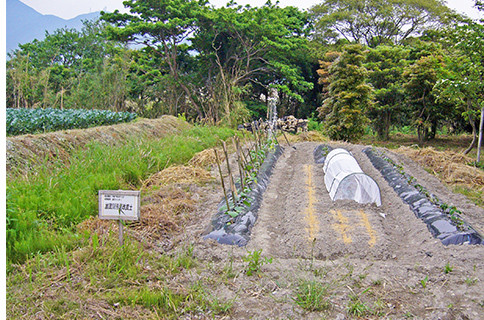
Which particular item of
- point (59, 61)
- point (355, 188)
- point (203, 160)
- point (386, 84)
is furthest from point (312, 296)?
point (59, 61)

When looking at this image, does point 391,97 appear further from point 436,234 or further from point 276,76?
point 436,234

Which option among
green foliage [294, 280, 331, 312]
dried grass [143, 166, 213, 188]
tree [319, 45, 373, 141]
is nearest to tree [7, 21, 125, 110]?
tree [319, 45, 373, 141]

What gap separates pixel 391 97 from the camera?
48.5 feet

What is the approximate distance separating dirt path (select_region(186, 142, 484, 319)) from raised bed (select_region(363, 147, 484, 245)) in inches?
4.1

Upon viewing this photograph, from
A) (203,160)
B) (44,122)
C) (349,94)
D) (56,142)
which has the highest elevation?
(349,94)

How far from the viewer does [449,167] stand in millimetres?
6727

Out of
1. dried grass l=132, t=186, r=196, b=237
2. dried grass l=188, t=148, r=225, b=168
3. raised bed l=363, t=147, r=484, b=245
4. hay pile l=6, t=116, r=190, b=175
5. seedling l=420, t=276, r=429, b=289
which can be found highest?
hay pile l=6, t=116, r=190, b=175

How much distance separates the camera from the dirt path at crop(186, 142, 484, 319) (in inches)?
90.2

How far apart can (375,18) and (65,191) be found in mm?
17505

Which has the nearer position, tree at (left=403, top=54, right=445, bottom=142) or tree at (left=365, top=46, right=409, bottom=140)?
tree at (left=403, top=54, right=445, bottom=142)

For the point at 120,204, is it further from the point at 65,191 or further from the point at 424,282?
the point at 424,282

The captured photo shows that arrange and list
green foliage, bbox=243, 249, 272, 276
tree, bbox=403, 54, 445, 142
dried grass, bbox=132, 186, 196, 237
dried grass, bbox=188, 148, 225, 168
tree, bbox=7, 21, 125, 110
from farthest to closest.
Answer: tree, bbox=7, 21, 125, 110, tree, bbox=403, 54, 445, 142, dried grass, bbox=188, 148, 225, 168, dried grass, bbox=132, 186, 196, 237, green foliage, bbox=243, 249, 272, 276

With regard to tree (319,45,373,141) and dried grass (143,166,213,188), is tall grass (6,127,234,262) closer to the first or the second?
dried grass (143,166,213,188)

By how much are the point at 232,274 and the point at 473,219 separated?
3.12 meters
